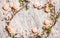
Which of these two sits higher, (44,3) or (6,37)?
(44,3)

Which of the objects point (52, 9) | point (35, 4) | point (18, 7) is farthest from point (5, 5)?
point (52, 9)

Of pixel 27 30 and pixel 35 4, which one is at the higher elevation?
pixel 35 4

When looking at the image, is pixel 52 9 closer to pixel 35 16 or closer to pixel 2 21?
pixel 35 16

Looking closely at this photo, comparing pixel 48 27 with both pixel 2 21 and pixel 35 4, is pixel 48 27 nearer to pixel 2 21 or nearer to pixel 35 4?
pixel 35 4

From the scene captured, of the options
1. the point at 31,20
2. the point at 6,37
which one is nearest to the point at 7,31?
the point at 6,37

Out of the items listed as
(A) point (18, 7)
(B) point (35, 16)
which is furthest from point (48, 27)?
(A) point (18, 7)

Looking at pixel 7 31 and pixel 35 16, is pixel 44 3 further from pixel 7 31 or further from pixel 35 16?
pixel 7 31
